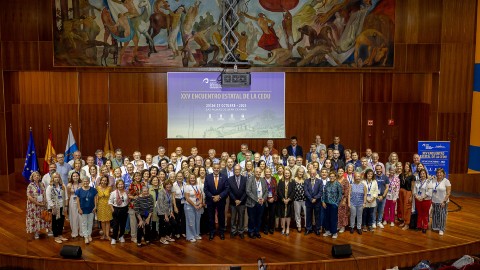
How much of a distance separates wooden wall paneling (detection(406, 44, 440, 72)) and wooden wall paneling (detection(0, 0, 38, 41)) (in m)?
8.75

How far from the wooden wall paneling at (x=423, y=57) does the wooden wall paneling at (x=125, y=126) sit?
20.3 ft

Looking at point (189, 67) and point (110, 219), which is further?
point (189, 67)

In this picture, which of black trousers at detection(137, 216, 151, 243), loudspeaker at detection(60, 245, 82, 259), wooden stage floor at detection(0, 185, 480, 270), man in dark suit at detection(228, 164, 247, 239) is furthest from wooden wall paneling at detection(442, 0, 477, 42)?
loudspeaker at detection(60, 245, 82, 259)

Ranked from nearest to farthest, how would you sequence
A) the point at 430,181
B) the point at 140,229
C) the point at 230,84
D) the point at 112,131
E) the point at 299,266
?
the point at 299,266 < the point at 140,229 < the point at 430,181 < the point at 230,84 < the point at 112,131

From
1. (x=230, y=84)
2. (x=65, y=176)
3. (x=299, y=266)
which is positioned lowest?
(x=299, y=266)

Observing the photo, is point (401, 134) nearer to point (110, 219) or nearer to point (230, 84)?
point (230, 84)

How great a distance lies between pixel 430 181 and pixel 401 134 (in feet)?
15.6

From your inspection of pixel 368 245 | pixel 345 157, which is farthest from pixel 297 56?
pixel 368 245

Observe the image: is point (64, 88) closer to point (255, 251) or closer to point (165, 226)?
point (165, 226)

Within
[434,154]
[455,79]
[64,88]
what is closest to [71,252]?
[64,88]

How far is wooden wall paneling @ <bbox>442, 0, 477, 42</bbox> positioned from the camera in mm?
13609

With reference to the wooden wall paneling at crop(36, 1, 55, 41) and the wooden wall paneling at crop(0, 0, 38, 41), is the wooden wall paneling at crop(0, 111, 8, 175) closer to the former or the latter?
the wooden wall paneling at crop(0, 0, 38, 41)

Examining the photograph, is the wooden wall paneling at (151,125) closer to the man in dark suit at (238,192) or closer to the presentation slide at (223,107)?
the presentation slide at (223,107)

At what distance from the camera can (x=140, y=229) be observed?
945cm
